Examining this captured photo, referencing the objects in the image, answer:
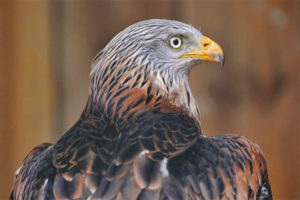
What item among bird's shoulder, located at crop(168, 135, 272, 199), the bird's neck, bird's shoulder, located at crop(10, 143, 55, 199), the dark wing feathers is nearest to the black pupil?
the bird's neck

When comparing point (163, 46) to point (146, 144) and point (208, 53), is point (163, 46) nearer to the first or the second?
point (208, 53)

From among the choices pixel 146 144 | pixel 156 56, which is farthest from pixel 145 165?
pixel 156 56

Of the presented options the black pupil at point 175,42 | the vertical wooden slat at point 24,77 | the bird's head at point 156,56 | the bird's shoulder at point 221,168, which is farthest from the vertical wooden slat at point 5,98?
the bird's shoulder at point 221,168

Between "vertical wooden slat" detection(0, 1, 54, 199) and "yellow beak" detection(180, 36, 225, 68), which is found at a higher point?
"yellow beak" detection(180, 36, 225, 68)

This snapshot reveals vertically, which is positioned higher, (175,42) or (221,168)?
(175,42)

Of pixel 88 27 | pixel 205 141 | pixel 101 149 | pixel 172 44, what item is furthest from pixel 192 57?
pixel 88 27

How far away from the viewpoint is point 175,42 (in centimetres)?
238

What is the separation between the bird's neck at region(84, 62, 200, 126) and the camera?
2240 mm

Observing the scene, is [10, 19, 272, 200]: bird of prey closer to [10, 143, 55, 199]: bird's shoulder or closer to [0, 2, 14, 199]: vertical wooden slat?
[10, 143, 55, 199]: bird's shoulder

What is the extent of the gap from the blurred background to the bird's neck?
0.71 m

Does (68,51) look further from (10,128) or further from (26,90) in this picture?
(10,128)

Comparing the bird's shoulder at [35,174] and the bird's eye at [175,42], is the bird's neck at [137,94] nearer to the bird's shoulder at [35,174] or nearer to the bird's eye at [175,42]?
the bird's eye at [175,42]

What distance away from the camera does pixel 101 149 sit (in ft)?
6.47

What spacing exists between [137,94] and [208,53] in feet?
1.04
